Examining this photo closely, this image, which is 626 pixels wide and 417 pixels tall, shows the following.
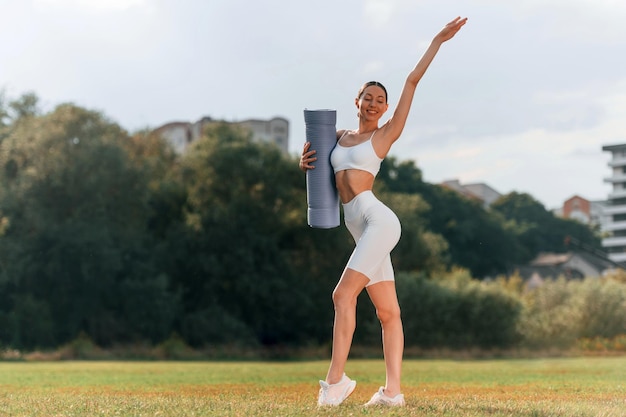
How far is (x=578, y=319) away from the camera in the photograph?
43.2 m

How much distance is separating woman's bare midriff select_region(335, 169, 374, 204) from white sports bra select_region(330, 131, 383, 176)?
0.04 meters

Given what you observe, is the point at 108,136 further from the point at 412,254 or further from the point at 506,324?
the point at 506,324

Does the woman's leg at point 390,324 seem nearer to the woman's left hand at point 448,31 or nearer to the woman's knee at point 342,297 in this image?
the woman's knee at point 342,297

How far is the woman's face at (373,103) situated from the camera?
9.55 metres

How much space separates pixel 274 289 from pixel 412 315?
6.47 m

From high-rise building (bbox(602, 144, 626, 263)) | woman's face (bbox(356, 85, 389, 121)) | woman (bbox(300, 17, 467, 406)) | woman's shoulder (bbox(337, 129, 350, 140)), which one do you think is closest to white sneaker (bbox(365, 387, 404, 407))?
woman (bbox(300, 17, 467, 406))

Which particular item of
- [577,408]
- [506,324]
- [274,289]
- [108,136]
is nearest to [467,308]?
[506,324]

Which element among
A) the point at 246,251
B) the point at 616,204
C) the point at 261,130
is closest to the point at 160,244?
the point at 246,251

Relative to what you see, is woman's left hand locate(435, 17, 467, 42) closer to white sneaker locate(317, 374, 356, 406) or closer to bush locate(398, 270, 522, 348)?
white sneaker locate(317, 374, 356, 406)

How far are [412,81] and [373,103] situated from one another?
463mm

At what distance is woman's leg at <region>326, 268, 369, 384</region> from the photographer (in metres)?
9.16

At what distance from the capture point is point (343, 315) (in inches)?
362

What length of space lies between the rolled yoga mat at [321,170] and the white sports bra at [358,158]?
0.43ft

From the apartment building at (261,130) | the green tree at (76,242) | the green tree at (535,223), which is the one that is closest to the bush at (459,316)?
the green tree at (76,242)
